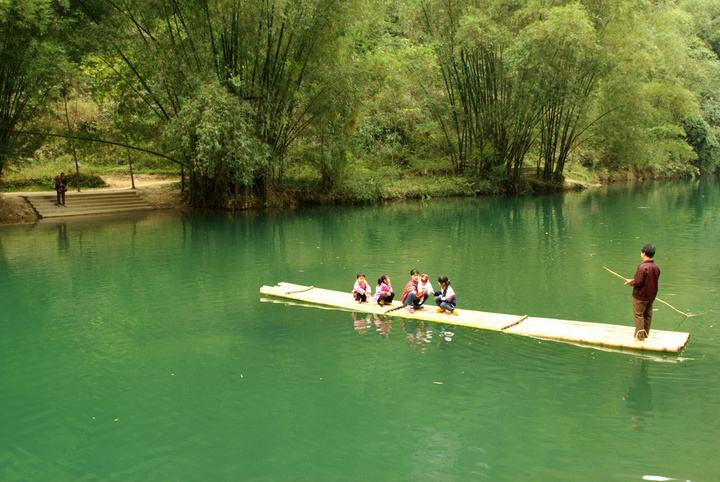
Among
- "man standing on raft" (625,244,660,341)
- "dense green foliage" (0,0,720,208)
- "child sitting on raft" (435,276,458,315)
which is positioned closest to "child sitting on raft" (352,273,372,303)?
"child sitting on raft" (435,276,458,315)

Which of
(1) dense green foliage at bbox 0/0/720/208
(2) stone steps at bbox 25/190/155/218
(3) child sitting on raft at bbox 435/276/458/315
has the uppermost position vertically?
(1) dense green foliage at bbox 0/0/720/208

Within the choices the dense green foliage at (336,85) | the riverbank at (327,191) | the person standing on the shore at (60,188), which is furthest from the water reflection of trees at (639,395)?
the person standing on the shore at (60,188)

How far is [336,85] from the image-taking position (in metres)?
28.5

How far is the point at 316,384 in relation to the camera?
8781 mm

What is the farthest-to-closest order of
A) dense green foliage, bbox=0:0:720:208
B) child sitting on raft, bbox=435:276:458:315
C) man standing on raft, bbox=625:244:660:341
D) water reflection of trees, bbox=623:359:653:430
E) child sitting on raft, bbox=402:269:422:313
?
dense green foliage, bbox=0:0:720:208
child sitting on raft, bbox=402:269:422:313
child sitting on raft, bbox=435:276:458:315
man standing on raft, bbox=625:244:660:341
water reflection of trees, bbox=623:359:653:430

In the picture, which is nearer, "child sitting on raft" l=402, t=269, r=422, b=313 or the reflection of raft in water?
the reflection of raft in water

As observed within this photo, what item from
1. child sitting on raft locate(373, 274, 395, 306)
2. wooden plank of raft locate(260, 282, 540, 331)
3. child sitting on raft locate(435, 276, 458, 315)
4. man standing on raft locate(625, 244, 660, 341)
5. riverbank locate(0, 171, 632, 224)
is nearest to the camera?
man standing on raft locate(625, 244, 660, 341)

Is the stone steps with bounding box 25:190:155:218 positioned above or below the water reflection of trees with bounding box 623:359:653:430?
above

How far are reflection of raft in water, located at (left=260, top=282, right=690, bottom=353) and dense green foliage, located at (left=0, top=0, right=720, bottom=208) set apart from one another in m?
14.2

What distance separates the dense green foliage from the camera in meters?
25.5

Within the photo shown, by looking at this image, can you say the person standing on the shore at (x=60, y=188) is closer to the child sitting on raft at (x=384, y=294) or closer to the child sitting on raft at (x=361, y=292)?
the child sitting on raft at (x=361, y=292)

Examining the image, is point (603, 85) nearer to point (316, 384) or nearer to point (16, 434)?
point (316, 384)

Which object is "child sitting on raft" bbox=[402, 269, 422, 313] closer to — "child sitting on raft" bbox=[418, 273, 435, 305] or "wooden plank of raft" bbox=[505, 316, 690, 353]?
"child sitting on raft" bbox=[418, 273, 435, 305]

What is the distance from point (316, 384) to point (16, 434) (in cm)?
364
